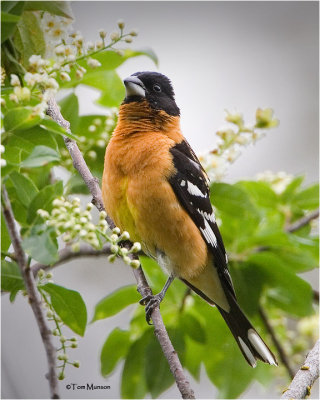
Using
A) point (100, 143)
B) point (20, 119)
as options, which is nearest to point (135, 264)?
point (20, 119)

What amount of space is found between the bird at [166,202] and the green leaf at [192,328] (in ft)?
0.54

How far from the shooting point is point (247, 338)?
311 cm

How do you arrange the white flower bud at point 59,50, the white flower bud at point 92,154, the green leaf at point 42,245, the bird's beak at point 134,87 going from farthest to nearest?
1. the bird's beak at point 134,87
2. the white flower bud at point 92,154
3. the white flower bud at point 59,50
4. the green leaf at point 42,245

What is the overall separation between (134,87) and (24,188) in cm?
139

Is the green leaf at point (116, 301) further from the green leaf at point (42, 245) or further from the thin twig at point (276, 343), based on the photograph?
the green leaf at point (42, 245)

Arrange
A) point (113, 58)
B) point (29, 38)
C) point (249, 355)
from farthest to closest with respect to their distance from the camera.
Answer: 1. point (249, 355)
2. point (113, 58)
3. point (29, 38)

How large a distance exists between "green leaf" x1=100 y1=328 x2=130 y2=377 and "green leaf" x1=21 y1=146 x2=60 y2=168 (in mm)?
1507

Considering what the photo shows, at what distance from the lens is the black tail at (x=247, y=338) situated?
10.2 ft

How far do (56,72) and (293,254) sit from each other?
5.50 ft

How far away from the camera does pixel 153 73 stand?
3.47 metres

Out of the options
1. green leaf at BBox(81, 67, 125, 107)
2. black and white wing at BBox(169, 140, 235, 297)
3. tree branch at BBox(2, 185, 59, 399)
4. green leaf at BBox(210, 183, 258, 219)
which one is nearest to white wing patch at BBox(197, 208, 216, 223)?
black and white wing at BBox(169, 140, 235, 297)

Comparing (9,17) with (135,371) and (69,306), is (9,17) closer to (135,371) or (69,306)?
(69,306)

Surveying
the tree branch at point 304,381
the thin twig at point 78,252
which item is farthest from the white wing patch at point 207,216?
the tree branch at point 304,381

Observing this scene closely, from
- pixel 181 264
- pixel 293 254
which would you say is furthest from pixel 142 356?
pixel 293 254
